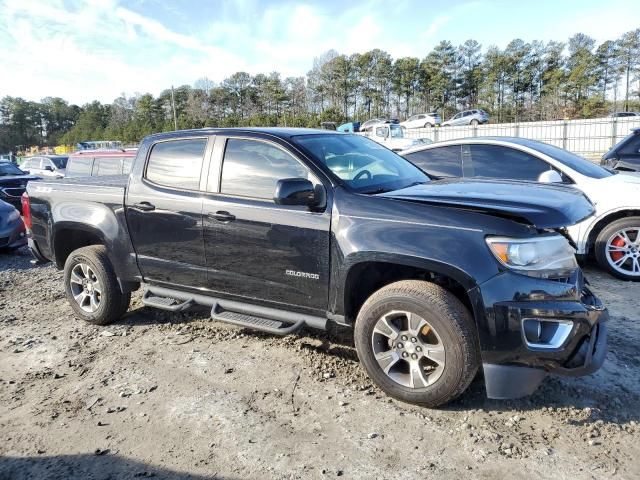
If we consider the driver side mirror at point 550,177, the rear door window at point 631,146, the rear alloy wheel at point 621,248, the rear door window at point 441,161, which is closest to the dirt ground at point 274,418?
the rear alloy wheel at point 621,248

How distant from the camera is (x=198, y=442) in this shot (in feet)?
9.45

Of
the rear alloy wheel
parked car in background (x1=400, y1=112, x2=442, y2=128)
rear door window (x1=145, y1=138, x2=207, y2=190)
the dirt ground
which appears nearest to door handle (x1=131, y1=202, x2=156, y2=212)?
rear door window (x1=145, y1=138, x2=207, y2=190)

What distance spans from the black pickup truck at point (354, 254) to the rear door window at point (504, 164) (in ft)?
7.62

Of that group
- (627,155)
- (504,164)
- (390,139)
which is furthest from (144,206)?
(390,139)

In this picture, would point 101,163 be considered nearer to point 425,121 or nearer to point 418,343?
point 418,343

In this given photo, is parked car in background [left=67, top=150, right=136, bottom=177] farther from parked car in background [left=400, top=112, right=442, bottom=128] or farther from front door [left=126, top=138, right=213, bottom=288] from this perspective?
parked car in background [left=400, top=112, right=442, bottom=128]

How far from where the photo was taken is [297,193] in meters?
3.27

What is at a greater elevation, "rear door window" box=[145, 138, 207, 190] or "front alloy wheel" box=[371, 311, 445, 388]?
"rear door window" box=[145, 138, 207, 190]

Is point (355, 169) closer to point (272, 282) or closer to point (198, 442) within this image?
point (272, 282)

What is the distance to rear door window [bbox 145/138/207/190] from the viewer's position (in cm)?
411

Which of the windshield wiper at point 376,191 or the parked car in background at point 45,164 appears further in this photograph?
the parked car in background at point 45,164

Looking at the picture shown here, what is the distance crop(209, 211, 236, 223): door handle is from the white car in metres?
2.43

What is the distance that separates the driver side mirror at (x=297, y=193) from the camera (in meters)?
3.22

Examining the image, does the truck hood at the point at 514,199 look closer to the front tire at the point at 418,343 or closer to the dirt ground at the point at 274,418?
the front tire at the point at 418,343
